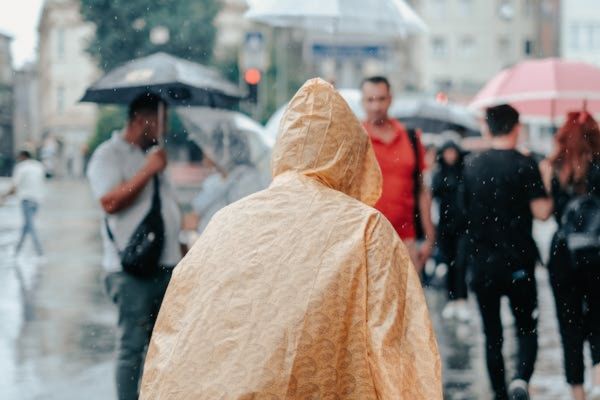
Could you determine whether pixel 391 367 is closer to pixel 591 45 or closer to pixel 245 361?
pixel 245 361

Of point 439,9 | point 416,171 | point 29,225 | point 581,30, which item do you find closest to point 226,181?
point 416,171

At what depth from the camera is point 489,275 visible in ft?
23.0

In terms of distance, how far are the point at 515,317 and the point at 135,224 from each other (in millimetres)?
2159

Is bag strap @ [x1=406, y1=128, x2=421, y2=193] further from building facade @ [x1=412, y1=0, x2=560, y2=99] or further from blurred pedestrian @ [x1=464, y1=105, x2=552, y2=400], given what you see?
building facade @ [x1=412, y1=0, x2=560, y2=99]

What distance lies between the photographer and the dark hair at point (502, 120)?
23.4 ft

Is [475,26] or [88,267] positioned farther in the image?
[475,26]

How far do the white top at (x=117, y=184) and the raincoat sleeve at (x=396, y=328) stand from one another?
3.24 m

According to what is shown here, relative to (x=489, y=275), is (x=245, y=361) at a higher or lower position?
higher

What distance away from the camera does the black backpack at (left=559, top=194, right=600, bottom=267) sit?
7211 mm

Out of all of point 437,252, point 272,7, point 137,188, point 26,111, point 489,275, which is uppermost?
point 272,7

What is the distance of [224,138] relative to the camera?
966cm

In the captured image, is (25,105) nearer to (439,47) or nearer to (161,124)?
(439,47)

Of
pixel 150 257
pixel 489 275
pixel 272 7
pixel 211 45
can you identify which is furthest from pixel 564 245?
pixel 211 45

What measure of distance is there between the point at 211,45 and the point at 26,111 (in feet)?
224
